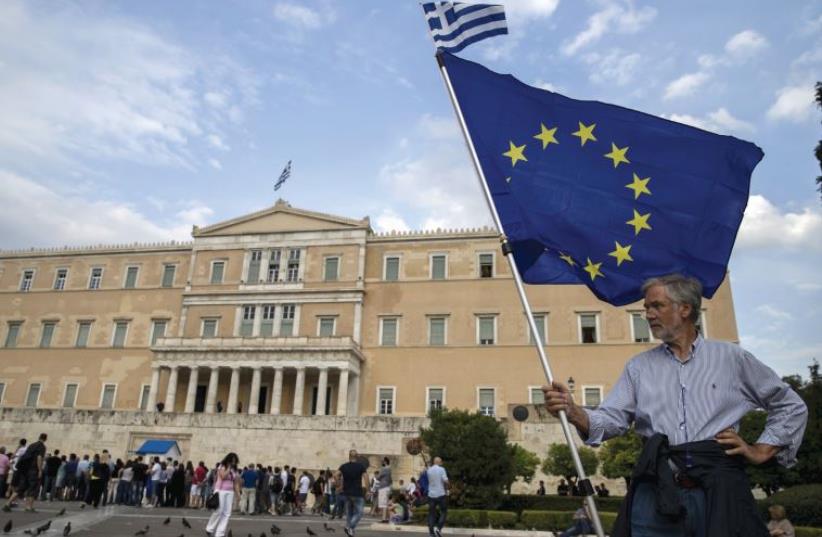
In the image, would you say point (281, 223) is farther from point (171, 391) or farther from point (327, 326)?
point (171, 391)

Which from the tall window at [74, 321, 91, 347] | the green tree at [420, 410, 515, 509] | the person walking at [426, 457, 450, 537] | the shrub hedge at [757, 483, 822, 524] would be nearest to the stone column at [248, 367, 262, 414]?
the tall window at [74, 321, 91, 347]

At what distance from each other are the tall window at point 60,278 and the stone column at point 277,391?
17.8 metres

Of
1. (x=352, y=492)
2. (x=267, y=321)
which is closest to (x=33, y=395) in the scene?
(x=267, y=321)

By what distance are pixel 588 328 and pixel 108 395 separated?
27612 mm

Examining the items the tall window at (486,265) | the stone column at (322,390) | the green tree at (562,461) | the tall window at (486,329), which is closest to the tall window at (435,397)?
the tall window at (486,329)

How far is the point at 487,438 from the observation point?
1844cm

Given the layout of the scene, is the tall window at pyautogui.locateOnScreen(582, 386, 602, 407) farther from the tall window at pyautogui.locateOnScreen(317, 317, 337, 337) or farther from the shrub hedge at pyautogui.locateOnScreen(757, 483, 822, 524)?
the shrub hedge at pyautogui.locateOnScreen(757, 483, 822, 524)

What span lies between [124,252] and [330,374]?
1665cm

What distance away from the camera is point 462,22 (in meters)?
5.65

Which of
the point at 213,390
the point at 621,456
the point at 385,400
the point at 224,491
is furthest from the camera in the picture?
the point at 385,400

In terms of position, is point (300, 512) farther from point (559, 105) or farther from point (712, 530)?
point (712, 530)

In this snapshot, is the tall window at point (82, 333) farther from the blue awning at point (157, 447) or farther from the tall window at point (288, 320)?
the blue awning at point (157, 447)

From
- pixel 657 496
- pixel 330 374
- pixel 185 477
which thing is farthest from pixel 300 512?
pixel 657 496

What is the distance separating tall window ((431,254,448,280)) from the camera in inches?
1487
